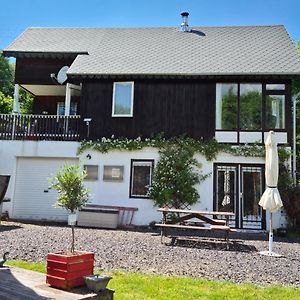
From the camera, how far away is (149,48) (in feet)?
58.2

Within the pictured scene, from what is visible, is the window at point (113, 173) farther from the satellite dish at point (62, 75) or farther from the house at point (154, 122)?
the satellite dish at point (62, 75)

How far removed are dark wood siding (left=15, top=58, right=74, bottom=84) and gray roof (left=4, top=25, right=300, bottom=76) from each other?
1.81 ft

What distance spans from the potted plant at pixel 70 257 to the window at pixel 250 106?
32.9 ft

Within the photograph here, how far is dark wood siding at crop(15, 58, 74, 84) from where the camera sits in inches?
701

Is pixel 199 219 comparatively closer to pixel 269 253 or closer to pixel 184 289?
pixel 269 253

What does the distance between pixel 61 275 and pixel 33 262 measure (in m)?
2.67

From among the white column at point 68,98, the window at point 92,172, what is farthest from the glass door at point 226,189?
the white column at point 68,98

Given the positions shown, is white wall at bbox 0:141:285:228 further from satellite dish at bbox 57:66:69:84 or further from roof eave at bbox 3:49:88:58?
roof eave at bbox 3:49:88:58

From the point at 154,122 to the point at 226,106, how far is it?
285 cm

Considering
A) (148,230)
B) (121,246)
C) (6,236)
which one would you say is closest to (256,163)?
(148,230)

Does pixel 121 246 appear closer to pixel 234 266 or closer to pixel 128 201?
pixel 234 266

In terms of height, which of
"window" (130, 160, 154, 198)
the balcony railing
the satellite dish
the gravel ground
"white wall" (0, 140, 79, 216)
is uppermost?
the satellite dish

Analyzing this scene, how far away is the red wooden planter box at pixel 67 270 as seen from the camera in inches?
205

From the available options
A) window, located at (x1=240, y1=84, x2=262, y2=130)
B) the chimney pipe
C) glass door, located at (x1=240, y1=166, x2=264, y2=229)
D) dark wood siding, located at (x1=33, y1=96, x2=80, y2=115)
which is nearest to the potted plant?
glass door, located at (x1=240, y1=166, x2=264, y2=229)
